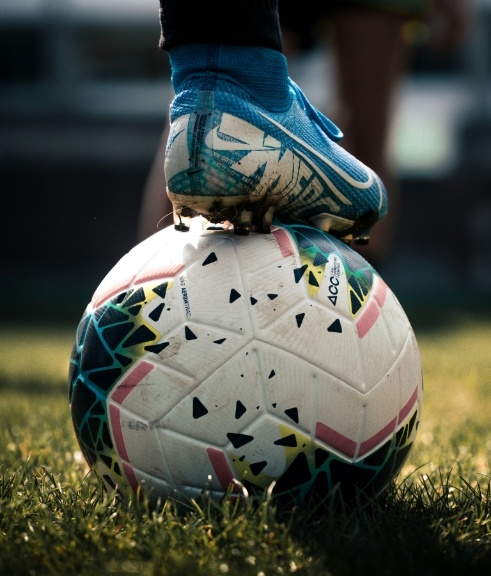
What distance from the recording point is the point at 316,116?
7.00 feet

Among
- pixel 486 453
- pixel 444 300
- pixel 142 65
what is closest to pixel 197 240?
pixel 486 453

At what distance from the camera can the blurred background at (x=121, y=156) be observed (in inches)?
656

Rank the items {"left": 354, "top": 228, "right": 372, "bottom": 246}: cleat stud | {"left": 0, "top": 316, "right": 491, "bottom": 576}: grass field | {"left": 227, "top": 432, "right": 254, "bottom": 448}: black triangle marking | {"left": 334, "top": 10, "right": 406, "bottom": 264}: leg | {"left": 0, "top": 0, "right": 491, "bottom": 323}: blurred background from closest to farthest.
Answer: {"left": 0, "top": 316, "right": 491, "bottom": 576}: grass field
{"left": 227, "top": 432, "right": 254, "bottom": 448}: black triangle marking
{"left": 354, "top": 228, "right": 372, "bottom": 246}: cleat stud
{"left": 334, "top": 10, "right": 406, "bottom": 264}: leg
{"left": 0, "top": 0, "right": 491, "bottom": 323}: blurred background

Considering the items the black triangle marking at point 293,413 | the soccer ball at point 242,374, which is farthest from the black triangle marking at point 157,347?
the black triangle marking at point 293,413

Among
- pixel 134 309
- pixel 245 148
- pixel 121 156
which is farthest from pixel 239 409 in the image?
pixel 121 156

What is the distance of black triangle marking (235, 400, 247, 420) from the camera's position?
1.80 metres

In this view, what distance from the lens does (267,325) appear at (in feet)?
6.05

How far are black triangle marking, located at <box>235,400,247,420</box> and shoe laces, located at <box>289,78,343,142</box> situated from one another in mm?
722

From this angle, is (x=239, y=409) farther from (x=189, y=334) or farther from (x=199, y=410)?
(x=189, y=334)

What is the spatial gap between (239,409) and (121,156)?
1691 cm

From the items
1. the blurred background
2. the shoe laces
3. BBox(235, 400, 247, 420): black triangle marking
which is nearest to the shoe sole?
the shoe laces

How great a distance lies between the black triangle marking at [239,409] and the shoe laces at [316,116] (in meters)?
0.72

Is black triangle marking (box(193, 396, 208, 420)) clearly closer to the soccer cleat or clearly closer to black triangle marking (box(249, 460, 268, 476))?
black triangle marking (box(249, 460, 268, 476))

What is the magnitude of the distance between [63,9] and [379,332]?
23.5 m
